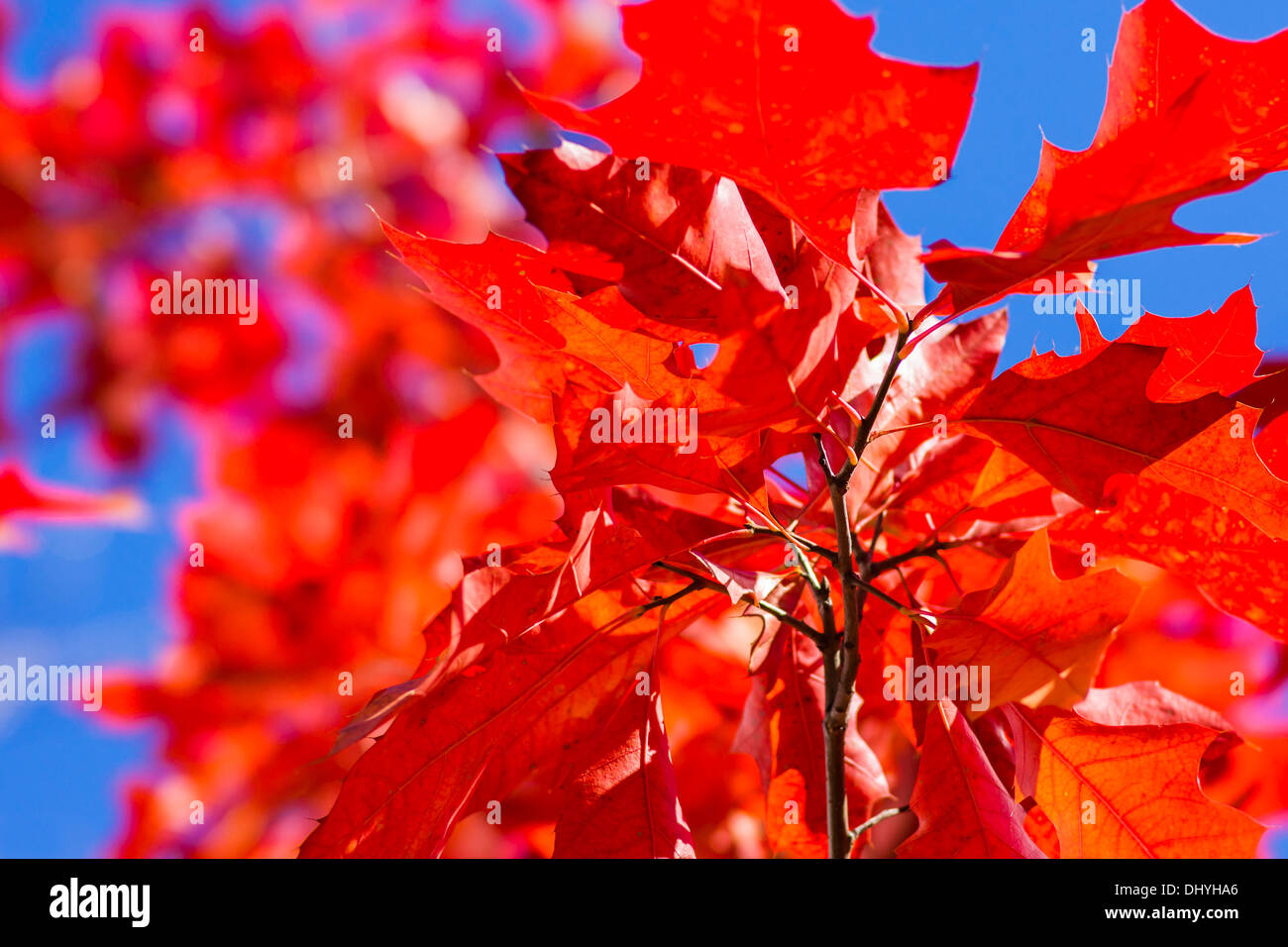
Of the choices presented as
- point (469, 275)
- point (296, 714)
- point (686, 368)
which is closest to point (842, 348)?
point (686, 368)

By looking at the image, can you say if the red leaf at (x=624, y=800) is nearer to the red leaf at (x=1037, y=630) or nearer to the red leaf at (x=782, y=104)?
the red leaf at (x=1037, y=630)

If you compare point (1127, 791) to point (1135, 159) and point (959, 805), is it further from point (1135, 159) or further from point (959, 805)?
point (1135, 159)

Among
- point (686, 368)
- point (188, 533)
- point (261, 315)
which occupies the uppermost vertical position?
point (261, 315)

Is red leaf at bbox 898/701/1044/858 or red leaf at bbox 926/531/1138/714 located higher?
red leaf at bbox 926/531/1138/714

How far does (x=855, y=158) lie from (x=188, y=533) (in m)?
1.40

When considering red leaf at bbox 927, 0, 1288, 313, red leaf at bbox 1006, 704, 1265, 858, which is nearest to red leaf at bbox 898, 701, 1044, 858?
red leaf at bbox 1006, 704, 1265, 858

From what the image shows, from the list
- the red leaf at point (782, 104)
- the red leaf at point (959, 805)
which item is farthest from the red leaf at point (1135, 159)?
the red leaf at point (959, 805)

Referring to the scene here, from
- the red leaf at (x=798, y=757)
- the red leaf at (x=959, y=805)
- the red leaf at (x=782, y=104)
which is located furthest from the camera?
the red leaf at (x=798, y=757)

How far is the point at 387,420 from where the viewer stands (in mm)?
1992

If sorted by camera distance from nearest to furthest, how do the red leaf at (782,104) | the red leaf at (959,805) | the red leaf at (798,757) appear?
the red leaf at (782,104), the red leaf at (959,805), the red leaf at (798,757)

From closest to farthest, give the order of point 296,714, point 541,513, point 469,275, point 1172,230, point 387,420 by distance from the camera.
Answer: point 1172,230 < point 469,275 < point 541,513 < point 296,714 < point 387,420

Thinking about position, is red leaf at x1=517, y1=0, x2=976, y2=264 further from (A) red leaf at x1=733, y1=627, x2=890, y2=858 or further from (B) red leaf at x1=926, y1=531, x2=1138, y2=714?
(A) red leaf at x1=733, y1=627, x2=890, y2=858

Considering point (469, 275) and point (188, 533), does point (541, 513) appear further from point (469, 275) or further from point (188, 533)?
point (469, 275)

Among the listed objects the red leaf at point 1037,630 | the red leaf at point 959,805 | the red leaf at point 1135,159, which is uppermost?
the red leaf at point 1135,159
